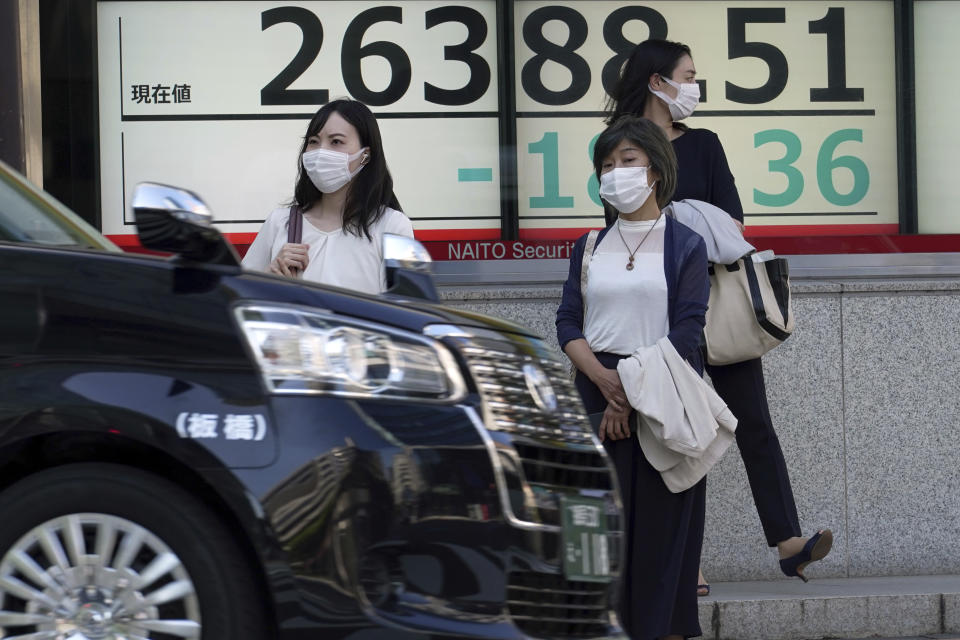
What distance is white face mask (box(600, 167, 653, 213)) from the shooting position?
183 inches

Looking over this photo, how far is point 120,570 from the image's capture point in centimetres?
275

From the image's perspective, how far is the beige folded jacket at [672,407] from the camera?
4477 millimetres

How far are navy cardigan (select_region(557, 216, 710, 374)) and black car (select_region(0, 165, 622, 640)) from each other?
1687mm

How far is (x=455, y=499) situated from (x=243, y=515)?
42 cm

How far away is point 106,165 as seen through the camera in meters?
7.00

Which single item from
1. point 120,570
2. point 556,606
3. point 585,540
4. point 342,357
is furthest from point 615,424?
point 120,570

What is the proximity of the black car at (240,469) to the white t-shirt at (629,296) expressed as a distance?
1.70 m

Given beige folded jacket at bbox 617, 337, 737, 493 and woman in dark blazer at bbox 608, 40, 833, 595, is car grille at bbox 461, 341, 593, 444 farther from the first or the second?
woman in dark blazer at bbox 608, 40, 833, 595

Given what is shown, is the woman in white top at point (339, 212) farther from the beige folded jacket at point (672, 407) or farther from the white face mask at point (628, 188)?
the beige folded jacket at point (672, 407)

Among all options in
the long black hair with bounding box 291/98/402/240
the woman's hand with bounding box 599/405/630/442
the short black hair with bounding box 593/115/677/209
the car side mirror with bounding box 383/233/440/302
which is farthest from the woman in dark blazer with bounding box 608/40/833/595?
the car side mirror with bounding box 383/233/440/302

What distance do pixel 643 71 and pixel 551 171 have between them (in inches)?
81.5

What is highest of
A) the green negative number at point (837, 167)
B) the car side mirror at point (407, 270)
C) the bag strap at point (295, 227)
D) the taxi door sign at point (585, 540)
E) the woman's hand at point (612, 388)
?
the green negative number at point (837, 167)

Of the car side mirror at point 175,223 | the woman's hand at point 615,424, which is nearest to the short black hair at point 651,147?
the woman's hand at point 615,424

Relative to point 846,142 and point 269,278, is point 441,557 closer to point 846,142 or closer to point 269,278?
point 269,278
